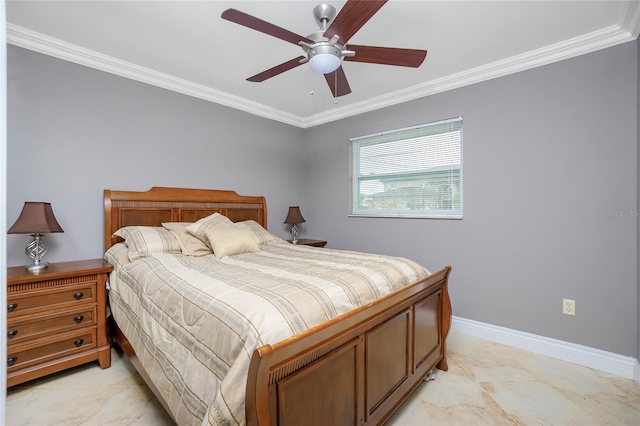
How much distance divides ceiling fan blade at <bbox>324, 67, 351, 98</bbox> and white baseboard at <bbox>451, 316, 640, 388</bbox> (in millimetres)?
2383

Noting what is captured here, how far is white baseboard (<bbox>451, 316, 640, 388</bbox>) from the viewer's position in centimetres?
215

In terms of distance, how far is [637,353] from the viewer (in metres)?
2.10

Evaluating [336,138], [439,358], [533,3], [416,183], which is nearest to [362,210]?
[416,183]

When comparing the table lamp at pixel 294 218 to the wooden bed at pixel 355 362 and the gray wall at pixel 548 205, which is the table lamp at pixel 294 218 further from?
the wooden bed at pixel 355 362

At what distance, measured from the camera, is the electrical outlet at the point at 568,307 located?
2369mm

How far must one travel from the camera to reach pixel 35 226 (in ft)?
6.72

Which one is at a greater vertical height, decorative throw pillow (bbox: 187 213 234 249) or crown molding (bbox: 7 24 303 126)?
crown molding (bbox: 7 24 303 126)

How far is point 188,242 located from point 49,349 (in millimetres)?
1114

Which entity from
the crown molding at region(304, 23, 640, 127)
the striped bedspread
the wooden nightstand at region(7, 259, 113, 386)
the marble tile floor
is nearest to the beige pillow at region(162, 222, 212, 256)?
the striped bedspread

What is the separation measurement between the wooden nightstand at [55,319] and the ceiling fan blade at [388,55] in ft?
7.62

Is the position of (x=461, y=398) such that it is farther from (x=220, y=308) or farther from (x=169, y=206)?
(x=169, y=206)

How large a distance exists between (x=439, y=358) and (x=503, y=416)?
0.48 meters

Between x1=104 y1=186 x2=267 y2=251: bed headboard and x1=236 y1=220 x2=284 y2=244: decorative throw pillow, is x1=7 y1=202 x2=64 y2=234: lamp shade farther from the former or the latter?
x1=236 y1=220 x2=284 y2=244: decorative throw pillow

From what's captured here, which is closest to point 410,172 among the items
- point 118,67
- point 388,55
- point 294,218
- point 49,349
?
point 294,218
